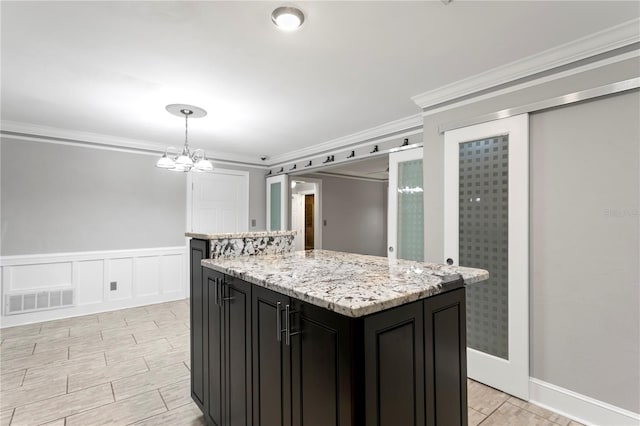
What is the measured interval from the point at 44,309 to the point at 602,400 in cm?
569

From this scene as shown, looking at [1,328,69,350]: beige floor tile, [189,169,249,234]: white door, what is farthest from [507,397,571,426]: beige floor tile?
[189,169,249,234]: white door

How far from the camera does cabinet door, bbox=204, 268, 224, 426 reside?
174cm

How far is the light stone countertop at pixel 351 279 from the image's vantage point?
38.9 inches

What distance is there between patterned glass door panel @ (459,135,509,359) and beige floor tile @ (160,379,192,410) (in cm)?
229

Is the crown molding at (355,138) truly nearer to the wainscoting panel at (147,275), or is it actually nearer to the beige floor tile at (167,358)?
the wainscoting panel at (147,275)

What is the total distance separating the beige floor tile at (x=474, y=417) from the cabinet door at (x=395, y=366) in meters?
1.17

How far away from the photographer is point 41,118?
355 centimetres

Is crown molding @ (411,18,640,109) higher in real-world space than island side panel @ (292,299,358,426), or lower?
higher

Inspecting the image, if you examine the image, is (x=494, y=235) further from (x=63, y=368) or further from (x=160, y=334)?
(x=63, y=368)

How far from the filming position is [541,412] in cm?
210

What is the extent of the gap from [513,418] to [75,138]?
18.2 feet

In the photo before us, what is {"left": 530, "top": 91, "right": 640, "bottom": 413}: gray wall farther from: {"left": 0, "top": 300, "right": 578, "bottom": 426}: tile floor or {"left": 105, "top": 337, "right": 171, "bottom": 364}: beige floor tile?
{"left": 105, "top": 337, "right": 171, "bottom": 364}: beige floor tile

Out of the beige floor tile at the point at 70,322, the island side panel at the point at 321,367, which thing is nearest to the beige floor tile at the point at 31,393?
the beige floor tile at the point at 70,322

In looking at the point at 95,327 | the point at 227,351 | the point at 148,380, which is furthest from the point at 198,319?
the point at 95,327
